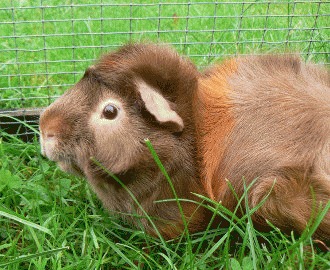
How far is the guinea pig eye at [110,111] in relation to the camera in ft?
6.31

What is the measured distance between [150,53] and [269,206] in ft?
2.39

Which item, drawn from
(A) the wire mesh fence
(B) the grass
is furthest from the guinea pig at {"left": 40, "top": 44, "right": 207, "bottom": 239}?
(A) the wire mesh fence

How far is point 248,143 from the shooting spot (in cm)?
191

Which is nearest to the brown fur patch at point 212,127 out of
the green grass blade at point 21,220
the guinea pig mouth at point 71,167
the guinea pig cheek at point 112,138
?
the guinea pig cheek at point 112,138

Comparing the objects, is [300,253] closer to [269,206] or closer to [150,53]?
[269,206]

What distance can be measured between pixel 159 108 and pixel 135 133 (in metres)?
0.14

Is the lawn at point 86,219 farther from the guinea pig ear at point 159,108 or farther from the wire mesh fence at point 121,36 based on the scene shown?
the guinea pig ear at point 159,108

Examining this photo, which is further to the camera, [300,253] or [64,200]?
[64,200]

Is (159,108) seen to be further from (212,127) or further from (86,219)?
(86,219)

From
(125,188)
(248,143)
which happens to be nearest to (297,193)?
(248,143)

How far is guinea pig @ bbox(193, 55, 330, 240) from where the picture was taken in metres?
1.85

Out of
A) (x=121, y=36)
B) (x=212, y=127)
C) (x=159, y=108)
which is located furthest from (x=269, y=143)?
(x=121, y=36)

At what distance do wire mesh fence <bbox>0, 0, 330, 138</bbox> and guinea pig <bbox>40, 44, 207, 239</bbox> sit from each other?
0.81m

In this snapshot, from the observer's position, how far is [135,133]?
75.0 inches
